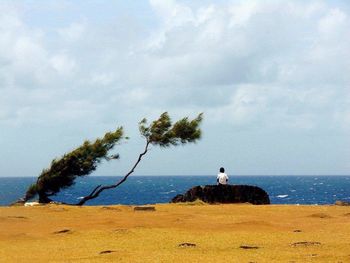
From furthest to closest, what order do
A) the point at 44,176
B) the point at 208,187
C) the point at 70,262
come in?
the point at 44,176
the point at 208,187
the point at 70,262

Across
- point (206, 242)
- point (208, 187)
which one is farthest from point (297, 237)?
point (208, 187)

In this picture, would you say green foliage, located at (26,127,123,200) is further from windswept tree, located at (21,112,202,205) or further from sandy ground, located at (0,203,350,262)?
sandy ground, located at (0,203,350,262)

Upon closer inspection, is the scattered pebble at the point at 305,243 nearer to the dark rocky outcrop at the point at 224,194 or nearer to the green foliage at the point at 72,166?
the dark rocky outcrop at the point at 224,194

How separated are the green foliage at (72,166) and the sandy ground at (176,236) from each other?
1548 cm

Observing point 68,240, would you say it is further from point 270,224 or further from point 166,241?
point 270,224

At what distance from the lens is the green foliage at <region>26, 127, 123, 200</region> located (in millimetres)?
40781

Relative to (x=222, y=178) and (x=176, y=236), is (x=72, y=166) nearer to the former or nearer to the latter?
(x=222, y=178)

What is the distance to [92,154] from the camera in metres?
41.5

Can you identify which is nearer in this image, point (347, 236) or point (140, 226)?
point (347, 236)

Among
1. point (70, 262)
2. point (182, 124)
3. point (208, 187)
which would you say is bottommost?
point (70, 262)

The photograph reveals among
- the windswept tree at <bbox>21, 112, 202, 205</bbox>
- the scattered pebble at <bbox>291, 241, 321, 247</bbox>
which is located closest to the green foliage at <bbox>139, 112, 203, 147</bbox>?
the windswept tree at <bbox>21, 112, 202, 205</bbox>

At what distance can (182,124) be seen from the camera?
135 ft

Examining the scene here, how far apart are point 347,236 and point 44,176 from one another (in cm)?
2751

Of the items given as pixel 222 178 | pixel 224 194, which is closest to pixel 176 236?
pixel 224 194
